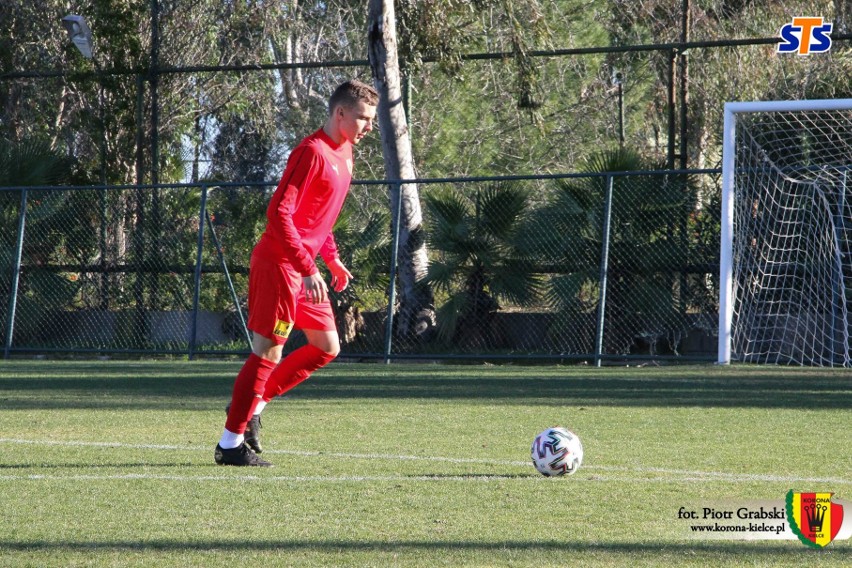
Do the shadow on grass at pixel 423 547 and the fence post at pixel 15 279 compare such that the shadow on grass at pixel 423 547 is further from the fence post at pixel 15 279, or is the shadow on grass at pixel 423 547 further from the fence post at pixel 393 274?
the fence post at pixel 15 279

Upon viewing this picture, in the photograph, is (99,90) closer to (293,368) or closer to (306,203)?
(293,368)

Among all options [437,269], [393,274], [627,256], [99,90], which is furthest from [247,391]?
[99,90]

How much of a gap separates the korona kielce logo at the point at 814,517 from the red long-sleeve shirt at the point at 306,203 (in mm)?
2464

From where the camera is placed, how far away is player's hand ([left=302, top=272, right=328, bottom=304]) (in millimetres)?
5785

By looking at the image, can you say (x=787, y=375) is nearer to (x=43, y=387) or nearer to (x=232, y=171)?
(x=43, y=387)

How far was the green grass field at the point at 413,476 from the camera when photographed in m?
3.95

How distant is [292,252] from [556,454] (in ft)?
5.09

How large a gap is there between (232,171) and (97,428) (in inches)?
895

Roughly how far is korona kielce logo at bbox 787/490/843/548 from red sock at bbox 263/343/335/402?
2557 millimetres

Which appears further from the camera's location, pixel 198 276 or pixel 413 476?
pixel 198 276

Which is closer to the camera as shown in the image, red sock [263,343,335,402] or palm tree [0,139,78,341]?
red sock [263,343,335,402]

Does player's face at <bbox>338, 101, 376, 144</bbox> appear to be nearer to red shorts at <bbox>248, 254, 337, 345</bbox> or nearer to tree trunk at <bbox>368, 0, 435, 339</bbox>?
red shorts at <bbox>248, 254, 337, 345</bbox>

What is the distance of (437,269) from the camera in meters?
14.7

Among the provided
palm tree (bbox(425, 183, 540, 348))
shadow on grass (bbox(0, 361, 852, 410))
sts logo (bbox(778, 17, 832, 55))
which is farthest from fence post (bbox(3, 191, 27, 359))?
sts logo (bbox(778, 17, 832, 55))
